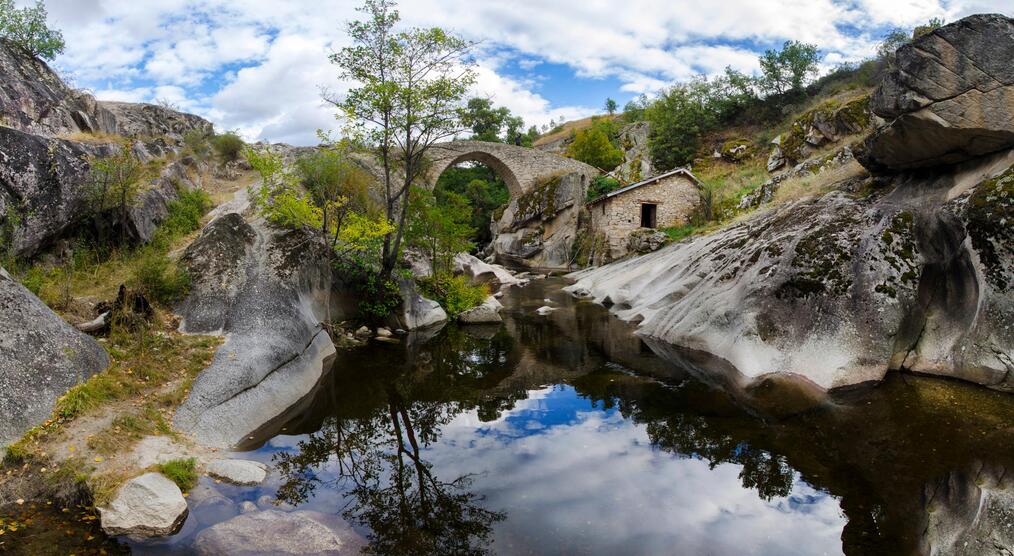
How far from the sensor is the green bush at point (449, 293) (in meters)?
19.2

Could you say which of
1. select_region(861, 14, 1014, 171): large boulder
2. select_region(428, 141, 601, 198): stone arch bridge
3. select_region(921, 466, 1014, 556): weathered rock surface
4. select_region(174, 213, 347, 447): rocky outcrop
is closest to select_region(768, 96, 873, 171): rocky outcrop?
select_region(428, 141, 601, 198): stone arch bridge

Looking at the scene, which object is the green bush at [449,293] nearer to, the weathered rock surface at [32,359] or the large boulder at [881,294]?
the large boulder at [881,294]

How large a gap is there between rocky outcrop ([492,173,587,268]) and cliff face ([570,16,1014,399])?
2591 cm

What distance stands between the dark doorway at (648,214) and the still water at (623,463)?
77.8ft

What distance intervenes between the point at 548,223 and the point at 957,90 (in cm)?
3075

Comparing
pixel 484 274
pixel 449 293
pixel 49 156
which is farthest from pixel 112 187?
pixel 484 274

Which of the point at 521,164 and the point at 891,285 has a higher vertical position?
the point at 521,164

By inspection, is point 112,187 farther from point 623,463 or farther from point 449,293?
point 623,463

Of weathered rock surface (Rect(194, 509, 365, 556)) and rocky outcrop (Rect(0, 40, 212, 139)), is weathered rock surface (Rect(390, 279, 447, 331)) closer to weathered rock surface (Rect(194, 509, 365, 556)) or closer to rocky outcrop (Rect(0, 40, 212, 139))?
rocky outcrop (Rect(0, 40, 212, 139))

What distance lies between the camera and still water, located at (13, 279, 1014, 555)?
18.6 feet

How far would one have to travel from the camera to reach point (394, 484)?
6980 mm

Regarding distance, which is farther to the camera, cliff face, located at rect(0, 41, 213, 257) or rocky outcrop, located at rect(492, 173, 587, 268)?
rocky outcrop, located at rect(492, 173, 587, 268)

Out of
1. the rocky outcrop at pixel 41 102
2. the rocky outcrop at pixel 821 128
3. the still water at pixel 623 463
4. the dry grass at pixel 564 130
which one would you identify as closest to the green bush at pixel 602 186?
the rocky outcrop at pixel 821 128

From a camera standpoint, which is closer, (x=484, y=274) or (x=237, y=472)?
(x=237, y=472)
